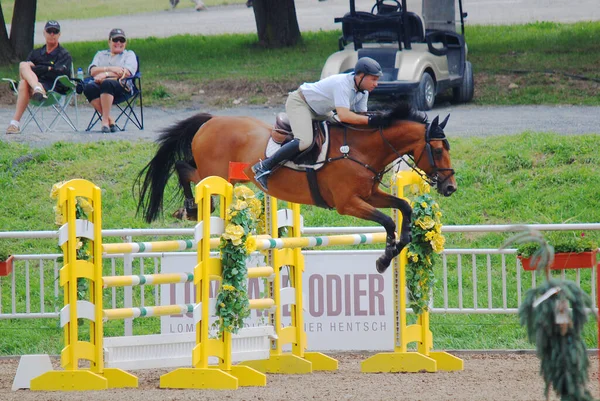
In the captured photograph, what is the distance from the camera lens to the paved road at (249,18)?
24.8 metres

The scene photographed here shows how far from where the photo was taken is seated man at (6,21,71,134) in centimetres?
1273

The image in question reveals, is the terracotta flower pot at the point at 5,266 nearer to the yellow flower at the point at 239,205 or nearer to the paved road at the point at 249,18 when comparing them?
the yellow flower at the point at 239,205

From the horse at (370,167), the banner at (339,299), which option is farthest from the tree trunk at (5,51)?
the horse at (370,167)

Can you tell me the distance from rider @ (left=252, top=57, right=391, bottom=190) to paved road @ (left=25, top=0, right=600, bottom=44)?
1450 cm

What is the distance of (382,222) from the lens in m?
7.43

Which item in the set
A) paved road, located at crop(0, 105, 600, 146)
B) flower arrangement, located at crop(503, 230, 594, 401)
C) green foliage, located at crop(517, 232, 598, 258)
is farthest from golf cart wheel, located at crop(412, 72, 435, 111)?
flower arrangement, located at crop(503, 230, 594, 401)

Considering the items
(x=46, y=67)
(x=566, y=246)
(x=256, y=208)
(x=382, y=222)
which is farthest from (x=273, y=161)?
(x=46, y=67)

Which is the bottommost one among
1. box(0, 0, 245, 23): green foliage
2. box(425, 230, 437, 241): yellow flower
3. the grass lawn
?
the grass lawn

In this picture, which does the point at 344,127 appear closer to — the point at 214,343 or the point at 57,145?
the point at 214,343

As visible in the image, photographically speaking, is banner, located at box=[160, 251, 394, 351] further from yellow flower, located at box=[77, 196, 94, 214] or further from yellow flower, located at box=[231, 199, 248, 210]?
yellow flower, located at box=[77, 196, 94, 214]

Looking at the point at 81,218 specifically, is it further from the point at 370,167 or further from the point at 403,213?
the point at 403,213

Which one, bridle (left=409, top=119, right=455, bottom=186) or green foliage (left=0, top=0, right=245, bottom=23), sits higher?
green foliage (left=0, top=0, right=245, bottom=23)

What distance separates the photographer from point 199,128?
28.9ft

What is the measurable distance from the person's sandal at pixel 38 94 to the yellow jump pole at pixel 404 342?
6.14 meters
